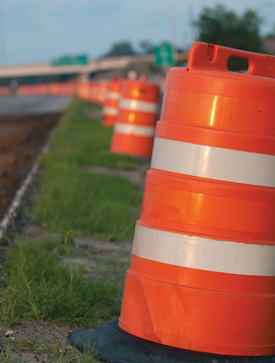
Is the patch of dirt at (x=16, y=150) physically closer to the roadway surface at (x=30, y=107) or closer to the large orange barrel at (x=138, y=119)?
the large orange barrel at (x=138, y=119)

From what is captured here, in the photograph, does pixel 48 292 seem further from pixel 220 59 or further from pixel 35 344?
pixel 220 59

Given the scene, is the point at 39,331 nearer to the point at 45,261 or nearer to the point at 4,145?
the point at 45,261

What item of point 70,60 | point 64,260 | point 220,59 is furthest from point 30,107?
point 70,60

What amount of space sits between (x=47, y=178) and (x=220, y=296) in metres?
5.52

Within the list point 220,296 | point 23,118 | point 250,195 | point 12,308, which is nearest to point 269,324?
point 220,296

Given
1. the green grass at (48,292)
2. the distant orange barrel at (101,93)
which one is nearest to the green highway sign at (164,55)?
the distant orange barrel at (101,93)

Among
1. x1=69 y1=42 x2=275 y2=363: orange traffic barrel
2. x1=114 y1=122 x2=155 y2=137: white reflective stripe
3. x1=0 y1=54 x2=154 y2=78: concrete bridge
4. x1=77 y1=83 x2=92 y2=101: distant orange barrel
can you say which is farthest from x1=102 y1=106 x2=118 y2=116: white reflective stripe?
x1=0 y1=54 x2=154 y2=78: concrete bridge

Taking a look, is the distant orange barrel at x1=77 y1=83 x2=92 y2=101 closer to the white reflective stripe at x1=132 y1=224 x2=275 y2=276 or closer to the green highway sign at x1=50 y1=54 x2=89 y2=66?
the white reflective stripe at x1=132 y1=224 x2=275 y2=276

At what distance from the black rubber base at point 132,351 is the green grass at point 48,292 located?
0.28 meters

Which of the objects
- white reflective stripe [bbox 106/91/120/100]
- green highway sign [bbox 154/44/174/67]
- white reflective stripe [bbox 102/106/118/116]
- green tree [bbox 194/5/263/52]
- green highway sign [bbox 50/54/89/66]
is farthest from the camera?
green highway sign [bbox 50/54/89/66]

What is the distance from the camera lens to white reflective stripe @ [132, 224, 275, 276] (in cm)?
333

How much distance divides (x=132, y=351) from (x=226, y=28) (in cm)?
8857

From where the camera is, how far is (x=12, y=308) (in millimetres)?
3668

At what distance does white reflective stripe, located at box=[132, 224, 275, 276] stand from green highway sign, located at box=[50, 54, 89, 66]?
470 ft
